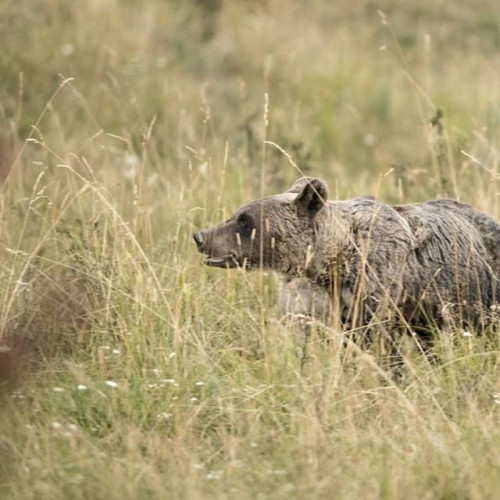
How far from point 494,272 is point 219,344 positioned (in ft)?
5.22

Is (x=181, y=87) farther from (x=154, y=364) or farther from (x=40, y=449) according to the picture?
(x=40, y=449)

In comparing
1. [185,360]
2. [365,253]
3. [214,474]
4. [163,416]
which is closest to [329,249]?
[365,253]

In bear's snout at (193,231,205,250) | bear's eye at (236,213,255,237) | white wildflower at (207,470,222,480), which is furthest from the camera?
bear's eye at (236,213,255,237)

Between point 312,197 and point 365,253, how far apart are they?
1.43ft

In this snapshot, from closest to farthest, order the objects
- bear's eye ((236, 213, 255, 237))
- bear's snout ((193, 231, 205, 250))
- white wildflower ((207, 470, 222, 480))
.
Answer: white wildflower ((207, 470, 222, 480)) < bear's snout ((193, 231, 205, 250)) < bear's eye ((236, 213, 255, 237))

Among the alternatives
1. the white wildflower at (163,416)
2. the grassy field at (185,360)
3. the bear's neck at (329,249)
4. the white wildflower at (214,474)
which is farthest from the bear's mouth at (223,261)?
the white wildflower at (214,474)

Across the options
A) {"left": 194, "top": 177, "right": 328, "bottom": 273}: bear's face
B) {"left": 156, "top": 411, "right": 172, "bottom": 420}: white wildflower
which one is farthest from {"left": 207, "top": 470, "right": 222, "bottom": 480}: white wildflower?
{"left": 194, "top": 177, "right": 328, "bottom": 273}: bear's face

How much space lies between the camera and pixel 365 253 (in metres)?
5.99

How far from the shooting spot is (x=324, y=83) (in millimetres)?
11594

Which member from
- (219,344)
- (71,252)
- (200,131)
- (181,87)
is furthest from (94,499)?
(181,87)

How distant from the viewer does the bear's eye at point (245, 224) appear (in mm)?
6227

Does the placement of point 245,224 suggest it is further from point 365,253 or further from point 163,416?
point 163,416

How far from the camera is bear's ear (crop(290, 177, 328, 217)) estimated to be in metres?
6.16

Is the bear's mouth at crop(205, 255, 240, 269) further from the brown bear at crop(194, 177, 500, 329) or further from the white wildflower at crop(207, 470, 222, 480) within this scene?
the white wildflower at crop(207, 470, 222, 480)
